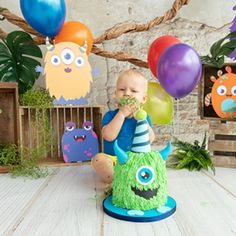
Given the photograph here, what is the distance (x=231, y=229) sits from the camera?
0.71 m

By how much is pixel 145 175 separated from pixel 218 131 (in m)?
0.60

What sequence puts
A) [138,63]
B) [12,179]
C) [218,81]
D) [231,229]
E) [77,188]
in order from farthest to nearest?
[138,63], [218,81], [12,179], [77,188], [231,229]

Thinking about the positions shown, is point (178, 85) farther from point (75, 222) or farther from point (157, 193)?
point (75, 222)

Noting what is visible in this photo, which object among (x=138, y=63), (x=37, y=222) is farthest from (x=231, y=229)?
(x=138, y=63)

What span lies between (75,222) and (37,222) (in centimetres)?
9

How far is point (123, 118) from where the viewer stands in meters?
0.99

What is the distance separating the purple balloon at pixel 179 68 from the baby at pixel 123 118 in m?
0.09

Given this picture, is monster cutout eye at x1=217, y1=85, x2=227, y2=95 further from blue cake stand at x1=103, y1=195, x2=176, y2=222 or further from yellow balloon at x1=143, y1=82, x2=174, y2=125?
blue cake stand at x1=103, y1=195, x2=176, y2=222

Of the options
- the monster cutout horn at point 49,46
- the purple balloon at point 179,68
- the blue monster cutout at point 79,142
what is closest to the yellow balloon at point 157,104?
the purple balloon at point 179,68

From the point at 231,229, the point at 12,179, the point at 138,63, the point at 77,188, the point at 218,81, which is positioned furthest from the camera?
the point at 138,63

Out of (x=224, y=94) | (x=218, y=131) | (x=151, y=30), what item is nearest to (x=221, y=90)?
(x=224, y=94)

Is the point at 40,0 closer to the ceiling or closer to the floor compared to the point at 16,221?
closer to the ceiling

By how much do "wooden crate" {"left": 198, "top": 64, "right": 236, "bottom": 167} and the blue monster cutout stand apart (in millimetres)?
476

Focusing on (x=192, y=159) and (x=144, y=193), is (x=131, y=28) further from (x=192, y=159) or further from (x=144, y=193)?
(x=144, y=193)
